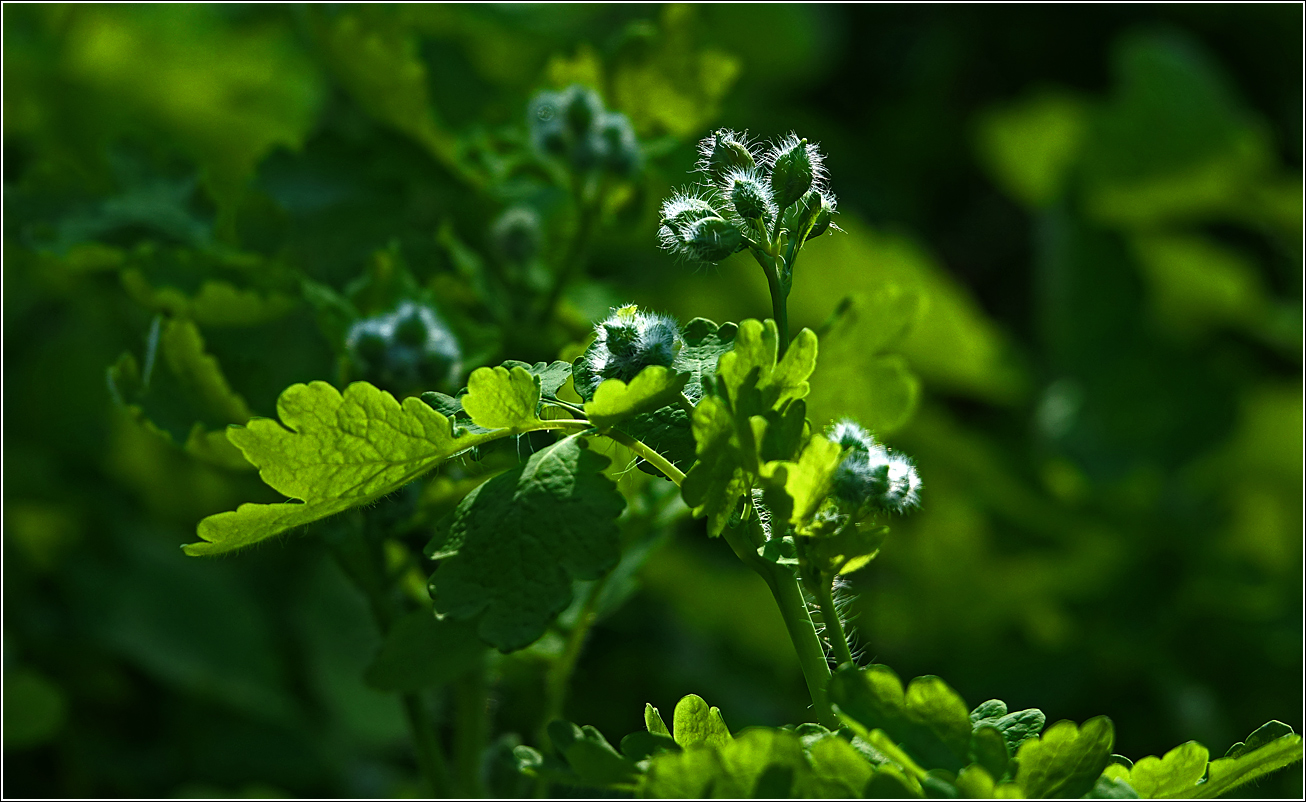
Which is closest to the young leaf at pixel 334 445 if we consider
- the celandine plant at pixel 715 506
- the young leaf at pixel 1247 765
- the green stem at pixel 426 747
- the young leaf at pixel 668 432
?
the celandine plant at pixel 715 506

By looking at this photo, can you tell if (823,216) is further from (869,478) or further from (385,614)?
(385,614)

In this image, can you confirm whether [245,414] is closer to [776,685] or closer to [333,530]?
[333,530]

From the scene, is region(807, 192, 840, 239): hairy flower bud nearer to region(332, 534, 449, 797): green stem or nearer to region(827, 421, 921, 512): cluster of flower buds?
region(827, 421, 921, 512): cluster of flower buds

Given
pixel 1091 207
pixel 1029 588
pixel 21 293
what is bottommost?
pixel 1029 588

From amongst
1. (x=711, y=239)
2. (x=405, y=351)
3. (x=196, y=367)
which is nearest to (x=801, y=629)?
(x=711, y=239)

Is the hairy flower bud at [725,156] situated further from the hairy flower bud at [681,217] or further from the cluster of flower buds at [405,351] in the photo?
the cluster of flower buds at [405,351]

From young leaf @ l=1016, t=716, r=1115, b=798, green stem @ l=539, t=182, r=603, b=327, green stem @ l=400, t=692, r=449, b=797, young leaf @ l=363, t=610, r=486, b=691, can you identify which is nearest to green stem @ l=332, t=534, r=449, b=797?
green stem @ l=400, t=692, r=449, b=797

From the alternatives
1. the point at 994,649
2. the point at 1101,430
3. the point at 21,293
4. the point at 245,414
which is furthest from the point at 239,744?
the point at 1101,430
